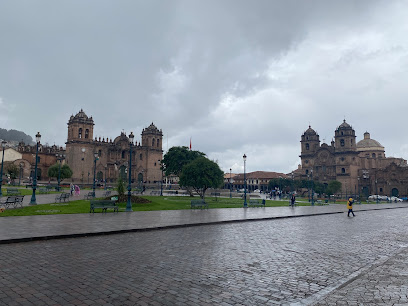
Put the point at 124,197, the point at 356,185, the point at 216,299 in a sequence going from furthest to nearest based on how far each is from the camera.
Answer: the point at 356,185 → the point at 124,197 → the point at 216,299

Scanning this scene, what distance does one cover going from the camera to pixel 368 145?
94.1 metres

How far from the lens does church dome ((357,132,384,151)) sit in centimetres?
9281

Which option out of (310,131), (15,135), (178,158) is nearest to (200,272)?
(178,158)

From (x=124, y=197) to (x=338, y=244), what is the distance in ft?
58.1

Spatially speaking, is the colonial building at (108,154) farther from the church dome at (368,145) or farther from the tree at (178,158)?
the church dome at (368,145)

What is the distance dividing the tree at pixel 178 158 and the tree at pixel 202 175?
62.7ft

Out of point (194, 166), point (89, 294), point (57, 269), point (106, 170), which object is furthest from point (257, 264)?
point (106, 170)

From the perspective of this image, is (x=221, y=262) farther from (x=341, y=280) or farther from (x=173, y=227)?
(x=173, y=227)

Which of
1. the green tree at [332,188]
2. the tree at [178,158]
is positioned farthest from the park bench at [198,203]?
the green tree at [332,188]

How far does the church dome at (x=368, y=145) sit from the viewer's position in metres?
92.8

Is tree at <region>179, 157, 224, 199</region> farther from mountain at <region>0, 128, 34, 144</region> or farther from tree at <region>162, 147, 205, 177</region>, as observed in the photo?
mountain at <region>0, 128, 34, 144</region>

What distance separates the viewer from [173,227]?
42.4ft

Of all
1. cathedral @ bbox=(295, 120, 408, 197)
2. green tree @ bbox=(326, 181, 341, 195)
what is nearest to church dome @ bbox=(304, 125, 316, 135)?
cathedral @ bbox=(295, 120, 408, 197)

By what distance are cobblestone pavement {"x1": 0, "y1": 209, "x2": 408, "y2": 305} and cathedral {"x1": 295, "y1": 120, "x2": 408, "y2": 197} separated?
72.9 m
